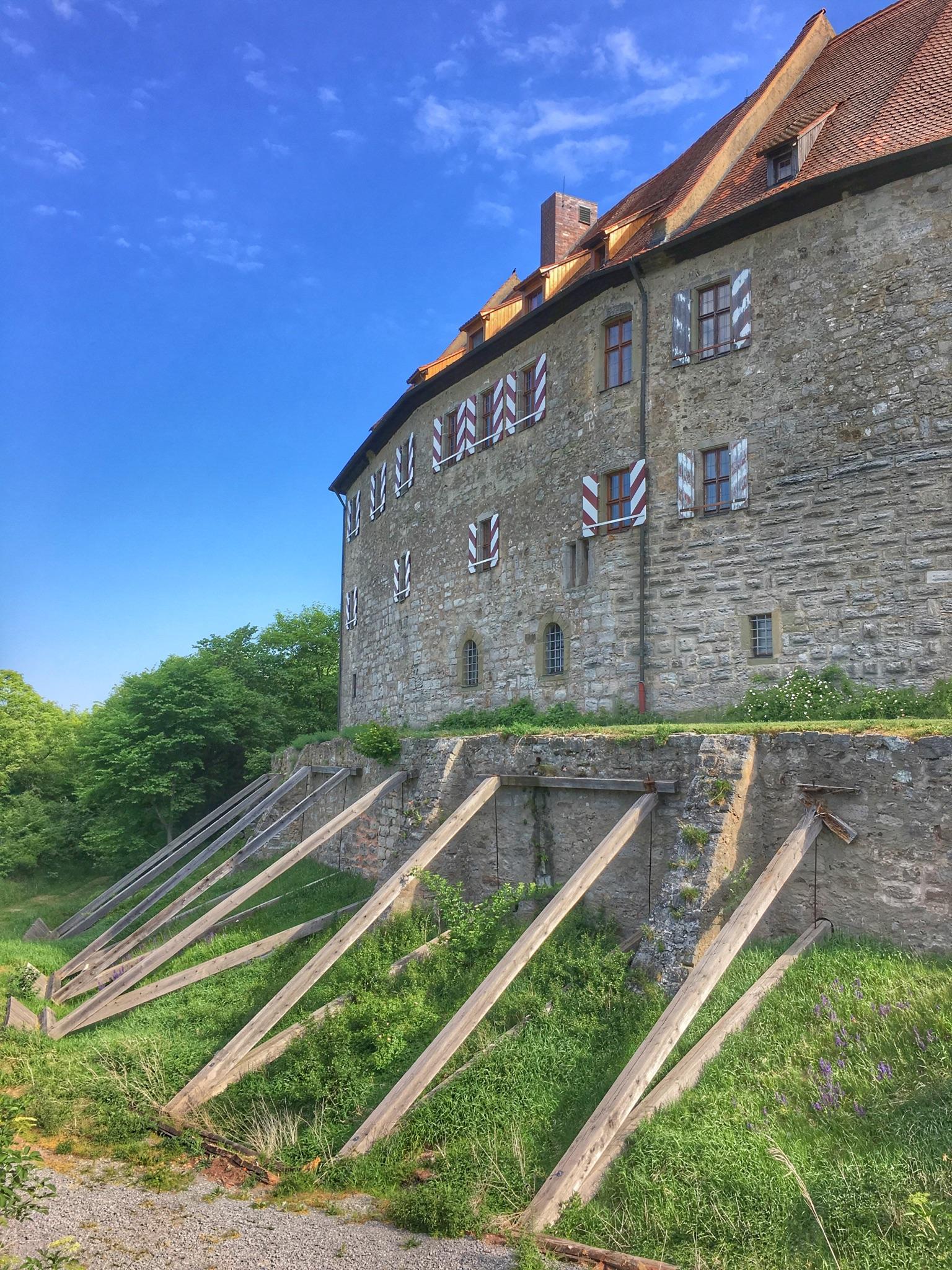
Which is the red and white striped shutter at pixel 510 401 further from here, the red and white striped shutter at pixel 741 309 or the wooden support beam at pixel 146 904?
the wooden support beam at pixel 146 904

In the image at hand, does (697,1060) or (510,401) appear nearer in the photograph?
(697,1060)

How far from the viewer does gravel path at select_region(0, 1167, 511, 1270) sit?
6.21 meters

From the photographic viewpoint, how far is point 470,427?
70.2ft

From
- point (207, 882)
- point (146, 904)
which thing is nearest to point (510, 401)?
point (207, 882)

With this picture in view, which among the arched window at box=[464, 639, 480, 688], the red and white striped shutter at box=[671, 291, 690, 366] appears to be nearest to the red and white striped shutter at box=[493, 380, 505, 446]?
the arched window at box=[464, 639, 480, 688]

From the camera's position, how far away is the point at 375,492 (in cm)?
2756

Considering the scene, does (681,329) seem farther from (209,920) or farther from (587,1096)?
(587,1096)

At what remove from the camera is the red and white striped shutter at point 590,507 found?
55.8ft

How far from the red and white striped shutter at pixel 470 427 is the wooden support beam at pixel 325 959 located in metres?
11.3

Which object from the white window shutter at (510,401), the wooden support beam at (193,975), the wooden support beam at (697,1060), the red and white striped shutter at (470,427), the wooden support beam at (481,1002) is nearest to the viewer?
the wooden support beam at (697,1060)

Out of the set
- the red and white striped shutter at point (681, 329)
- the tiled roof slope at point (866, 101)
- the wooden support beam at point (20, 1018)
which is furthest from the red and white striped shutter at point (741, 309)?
the wooden support beam at point (20, 1018)

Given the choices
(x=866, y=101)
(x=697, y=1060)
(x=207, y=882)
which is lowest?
(x=207, y=882)

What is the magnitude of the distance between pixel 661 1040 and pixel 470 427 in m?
16.6

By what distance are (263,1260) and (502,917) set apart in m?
5.11
